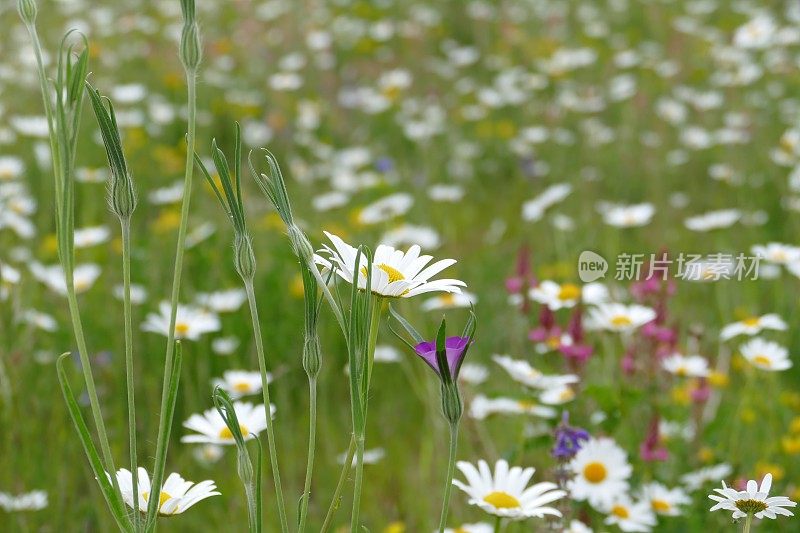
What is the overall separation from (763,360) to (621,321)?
0.74 ft

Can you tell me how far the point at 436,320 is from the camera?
2.16 m

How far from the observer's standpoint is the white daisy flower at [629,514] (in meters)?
1.14

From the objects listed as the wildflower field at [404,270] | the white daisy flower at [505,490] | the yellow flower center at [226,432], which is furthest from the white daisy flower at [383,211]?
the white daisy flower at [505,490]

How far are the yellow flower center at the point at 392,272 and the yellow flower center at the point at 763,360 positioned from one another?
2.77 feet

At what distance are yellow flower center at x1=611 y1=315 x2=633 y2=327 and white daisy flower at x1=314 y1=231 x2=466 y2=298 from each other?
2.26 ft

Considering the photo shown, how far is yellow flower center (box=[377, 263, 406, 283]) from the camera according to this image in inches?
30.2

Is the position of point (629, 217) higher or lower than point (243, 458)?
higher

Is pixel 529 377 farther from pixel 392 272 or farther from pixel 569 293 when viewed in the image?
pixel 392 272

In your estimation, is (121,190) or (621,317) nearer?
(121,190)

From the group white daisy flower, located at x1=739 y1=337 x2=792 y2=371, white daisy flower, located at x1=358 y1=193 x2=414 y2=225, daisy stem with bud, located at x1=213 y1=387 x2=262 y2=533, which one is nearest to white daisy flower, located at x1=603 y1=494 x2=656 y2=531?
white daisy flower, located at x1=739 y1=337 x2=792 y2=371

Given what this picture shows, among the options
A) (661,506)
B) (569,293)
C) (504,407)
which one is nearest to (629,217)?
(569,293)

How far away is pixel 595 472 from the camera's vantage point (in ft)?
3.91

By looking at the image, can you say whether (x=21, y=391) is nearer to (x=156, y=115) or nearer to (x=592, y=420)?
(x=592, y=420)

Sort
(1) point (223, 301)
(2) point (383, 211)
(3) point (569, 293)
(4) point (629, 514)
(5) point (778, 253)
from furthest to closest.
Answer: (2) point (383, 211), (1) point (223, 301), (5) point (778, 253), (3) point (569, 293), (4) point (629, 514)
